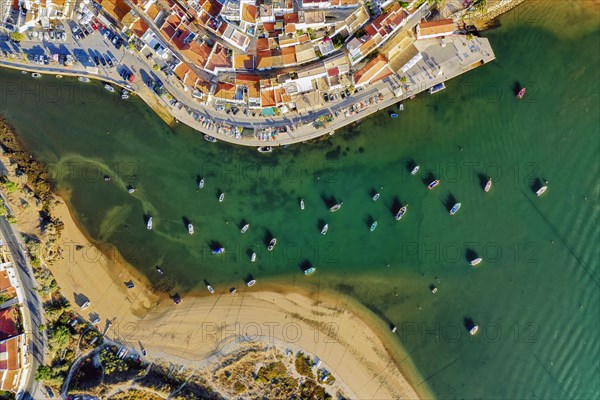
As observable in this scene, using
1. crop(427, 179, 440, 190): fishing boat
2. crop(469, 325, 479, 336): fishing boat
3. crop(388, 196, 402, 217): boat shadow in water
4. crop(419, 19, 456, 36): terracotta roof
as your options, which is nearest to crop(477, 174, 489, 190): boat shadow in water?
crop(427, 179, 440, 190): fishing boat

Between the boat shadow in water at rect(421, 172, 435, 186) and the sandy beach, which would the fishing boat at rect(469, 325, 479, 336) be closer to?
the sandy beach

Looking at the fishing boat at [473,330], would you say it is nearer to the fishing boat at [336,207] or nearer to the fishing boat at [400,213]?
the fishing boat at [400,213]

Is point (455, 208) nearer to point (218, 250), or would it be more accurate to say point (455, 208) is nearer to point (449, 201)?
point (449, 201)

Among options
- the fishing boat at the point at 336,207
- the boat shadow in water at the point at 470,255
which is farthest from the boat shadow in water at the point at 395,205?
the boat shadow in water at the point at 470,255

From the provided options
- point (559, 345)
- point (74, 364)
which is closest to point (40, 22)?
point (74, 364)

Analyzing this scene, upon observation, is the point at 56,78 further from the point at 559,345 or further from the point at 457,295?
the point at 559,345
